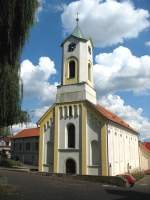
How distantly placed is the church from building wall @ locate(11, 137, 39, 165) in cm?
2707

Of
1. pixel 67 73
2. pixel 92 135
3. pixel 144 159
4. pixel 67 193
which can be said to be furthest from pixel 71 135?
pixel 144 159

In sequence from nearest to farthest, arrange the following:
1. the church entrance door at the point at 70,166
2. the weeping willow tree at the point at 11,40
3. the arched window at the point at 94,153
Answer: the weeping willow tree at the point at 11,40
the arched window at the point at 94,153
the church entrance door at the point at 70,166

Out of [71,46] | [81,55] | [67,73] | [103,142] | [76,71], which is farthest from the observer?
[71,46]

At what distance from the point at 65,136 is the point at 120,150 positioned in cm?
920

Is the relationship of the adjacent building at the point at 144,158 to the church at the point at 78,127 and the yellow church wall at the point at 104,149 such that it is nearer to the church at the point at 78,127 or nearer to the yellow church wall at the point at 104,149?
the church at the point at 78,127

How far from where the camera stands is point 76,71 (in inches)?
1432

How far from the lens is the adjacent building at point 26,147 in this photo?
63.5m

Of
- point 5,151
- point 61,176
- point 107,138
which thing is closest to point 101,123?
point 107,138

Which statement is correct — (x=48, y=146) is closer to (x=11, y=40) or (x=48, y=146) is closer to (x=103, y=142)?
(x=103, y=142)

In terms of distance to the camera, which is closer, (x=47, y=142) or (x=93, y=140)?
(x=93, y=140)

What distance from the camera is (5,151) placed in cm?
8138

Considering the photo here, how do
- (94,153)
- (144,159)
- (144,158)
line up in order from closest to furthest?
1. (94,153)
2. (144,159)
3. (144,158)

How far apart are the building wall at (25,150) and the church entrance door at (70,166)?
2807cm

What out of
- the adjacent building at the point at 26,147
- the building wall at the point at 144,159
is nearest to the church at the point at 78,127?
the building wall at the point at 144,159
